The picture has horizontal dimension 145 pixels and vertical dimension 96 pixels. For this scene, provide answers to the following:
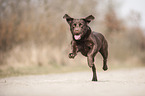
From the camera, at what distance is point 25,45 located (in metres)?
23.7

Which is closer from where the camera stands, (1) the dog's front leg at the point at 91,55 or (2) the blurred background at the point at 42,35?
(1) the dog's front leg at the point at 91,55

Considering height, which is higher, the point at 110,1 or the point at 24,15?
the point at 110,1

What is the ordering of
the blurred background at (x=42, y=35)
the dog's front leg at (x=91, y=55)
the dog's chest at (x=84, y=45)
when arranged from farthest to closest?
the blurred background at (x=42, y=35), the dog's chest at (x=84, y=45), the dog's front leg at (x=91, y=55)

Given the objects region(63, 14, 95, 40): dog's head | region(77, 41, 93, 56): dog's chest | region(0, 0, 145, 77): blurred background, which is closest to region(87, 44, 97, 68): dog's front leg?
region(77, 41, 93, 56): dog's chest

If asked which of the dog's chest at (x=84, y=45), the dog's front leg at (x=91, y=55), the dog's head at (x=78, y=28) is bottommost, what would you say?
the dog's front leg at (x=91, y=55)

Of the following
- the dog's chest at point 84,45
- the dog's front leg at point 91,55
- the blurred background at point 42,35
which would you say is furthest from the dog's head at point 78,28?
the blurred background at point 42,35

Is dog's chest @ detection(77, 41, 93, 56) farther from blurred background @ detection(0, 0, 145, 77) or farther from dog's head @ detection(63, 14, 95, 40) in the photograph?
blurred background @ detection(0, 0, 145, 77)

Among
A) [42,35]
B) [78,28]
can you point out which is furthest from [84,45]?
[42,35]

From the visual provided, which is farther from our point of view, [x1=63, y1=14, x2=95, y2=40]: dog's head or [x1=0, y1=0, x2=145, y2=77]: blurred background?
[x1=0, y1=0, x2=145, y2=77]: blurred background

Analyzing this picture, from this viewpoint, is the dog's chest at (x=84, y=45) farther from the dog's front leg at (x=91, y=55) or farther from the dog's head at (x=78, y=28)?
the dog's head at (x=78, y=28)

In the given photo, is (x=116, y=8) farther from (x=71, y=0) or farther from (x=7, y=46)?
(x=7, y=46)

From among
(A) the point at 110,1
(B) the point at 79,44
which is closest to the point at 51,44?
(A) the point at 110,1

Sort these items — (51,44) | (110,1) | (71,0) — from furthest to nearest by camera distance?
(110,1) → (71,0) → (51,44)

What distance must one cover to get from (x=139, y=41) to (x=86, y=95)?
42548 mm
